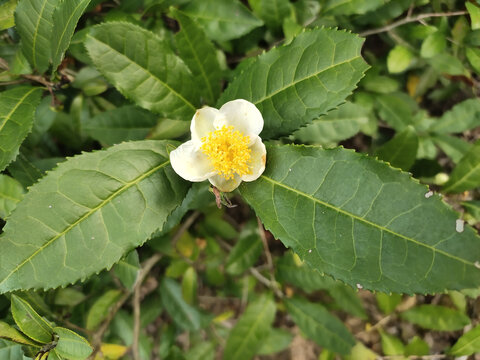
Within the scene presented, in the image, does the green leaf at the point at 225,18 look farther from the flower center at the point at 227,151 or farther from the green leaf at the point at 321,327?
the green leaf at the point at 321,327

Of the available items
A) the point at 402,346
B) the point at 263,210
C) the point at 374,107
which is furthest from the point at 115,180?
the point at 402,346

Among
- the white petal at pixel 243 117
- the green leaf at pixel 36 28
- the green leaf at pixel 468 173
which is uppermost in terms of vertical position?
the green leaf at pixel 36 28

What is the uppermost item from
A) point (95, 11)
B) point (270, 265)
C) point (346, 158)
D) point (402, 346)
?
point (95, 11)

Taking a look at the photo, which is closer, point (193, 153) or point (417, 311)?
point (193, 153)

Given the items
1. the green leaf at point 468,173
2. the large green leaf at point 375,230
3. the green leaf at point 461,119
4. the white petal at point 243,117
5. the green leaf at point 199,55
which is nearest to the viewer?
the large green leaf at point 375,230

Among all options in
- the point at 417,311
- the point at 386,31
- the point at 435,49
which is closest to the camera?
the point at 435,49

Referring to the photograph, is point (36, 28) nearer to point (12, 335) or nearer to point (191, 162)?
point (191, 162)

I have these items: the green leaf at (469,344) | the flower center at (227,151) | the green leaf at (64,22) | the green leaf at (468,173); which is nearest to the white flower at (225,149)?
the flower center at (227,151)

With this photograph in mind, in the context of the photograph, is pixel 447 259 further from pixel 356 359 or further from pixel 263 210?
pixel 356 359
